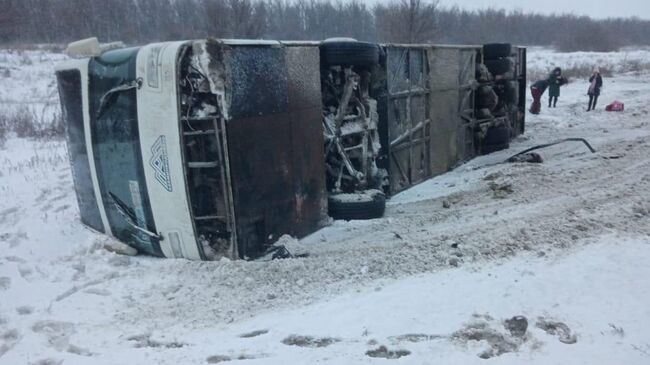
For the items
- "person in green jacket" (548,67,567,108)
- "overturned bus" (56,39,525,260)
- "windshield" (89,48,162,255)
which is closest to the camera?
"overturned bus" (56,39,525,260)

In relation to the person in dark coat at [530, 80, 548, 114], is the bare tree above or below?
above

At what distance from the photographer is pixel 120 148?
527cm

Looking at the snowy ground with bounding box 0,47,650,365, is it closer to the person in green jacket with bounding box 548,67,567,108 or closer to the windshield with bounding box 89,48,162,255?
the windshield with bounding box 89,48,162,255

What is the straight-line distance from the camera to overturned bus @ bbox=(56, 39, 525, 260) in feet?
15.8

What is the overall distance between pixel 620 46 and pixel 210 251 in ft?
208

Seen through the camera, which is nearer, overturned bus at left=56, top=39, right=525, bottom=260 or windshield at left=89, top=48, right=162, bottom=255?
overturned bus at left=56, top=39, right=525, bottom=260

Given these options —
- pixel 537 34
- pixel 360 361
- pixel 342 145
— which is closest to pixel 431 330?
pixel 360 361

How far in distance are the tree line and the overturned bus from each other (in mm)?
11824

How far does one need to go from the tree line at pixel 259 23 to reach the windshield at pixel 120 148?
11784 millimetres

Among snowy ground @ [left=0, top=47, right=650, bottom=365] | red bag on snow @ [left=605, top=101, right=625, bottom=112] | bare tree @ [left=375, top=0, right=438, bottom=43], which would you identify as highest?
bare tree @ [left=375, top=0, right=438, bottom=43]

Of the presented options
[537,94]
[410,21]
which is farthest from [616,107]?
[410,21]

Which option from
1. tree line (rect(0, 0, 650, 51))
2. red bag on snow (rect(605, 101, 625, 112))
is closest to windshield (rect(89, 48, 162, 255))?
tree line (rect(0, 0, 650, 51))

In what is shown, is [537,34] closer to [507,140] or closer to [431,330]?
[507,140]

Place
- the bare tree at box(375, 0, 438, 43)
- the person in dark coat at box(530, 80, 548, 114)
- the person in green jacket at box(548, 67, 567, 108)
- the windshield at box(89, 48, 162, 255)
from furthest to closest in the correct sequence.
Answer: the bare tree at box(375, 0, 438, 43)
the person in green jacket at box(548, 67, 567, 108)
the person in dark coat at box(530, 80, 548, 114)
the windshield at box(89, 48, 162, 255)
